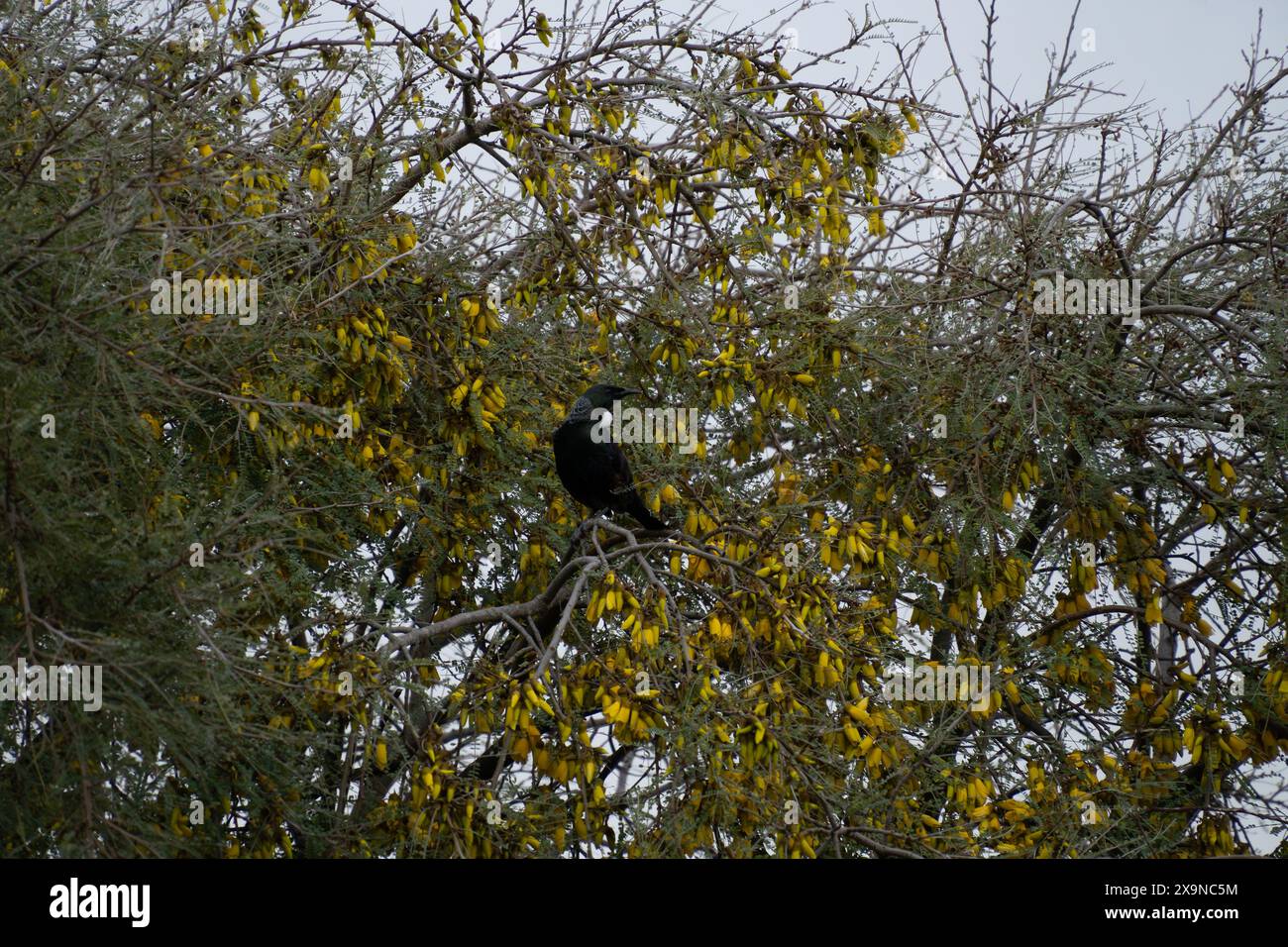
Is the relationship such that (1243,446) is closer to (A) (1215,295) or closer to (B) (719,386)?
(A) (1215,295)

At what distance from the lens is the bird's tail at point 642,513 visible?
506 centimetres

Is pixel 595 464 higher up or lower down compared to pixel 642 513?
higher up

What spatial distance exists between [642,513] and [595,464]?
258 millimetres

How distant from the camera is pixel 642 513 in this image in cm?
514

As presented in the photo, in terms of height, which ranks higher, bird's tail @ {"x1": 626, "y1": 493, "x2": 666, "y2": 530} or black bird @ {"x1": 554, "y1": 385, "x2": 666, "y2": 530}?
black bird @ {"x1": 554, "y1": 385, "x2": 666, "y2": 530}

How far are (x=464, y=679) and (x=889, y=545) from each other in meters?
1.39

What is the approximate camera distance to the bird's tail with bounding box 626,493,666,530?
16.6ft

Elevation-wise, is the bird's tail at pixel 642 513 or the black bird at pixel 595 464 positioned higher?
the black bird at pixel 595 464

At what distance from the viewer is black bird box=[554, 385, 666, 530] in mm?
5008

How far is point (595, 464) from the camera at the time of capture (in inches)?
198

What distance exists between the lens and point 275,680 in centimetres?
354

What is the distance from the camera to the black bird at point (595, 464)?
501cm

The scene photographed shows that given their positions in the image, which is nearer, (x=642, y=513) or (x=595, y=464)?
(x=595, y=464)
